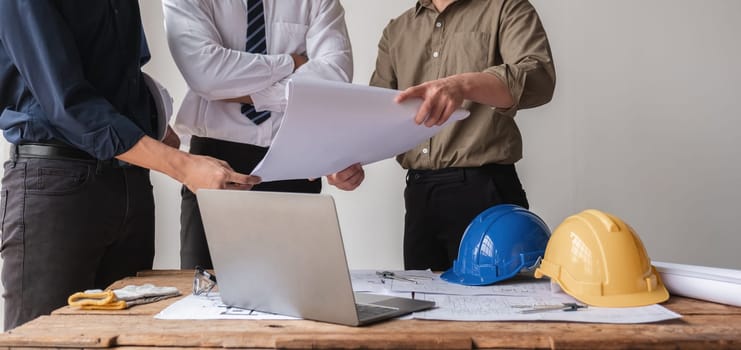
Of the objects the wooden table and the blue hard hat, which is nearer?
the wooden table

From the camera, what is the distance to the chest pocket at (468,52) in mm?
2086

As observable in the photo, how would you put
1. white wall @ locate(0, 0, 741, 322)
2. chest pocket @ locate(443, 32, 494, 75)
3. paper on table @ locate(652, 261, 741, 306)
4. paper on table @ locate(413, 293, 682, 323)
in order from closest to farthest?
paper on table @ locate(413, 293, 682, 323) → paper on table @ locate(652, 261, 741, 306) → chest pocket @ locate(443, 32, 494, 75) → white wall @ locate(0, 0, 741, 322)

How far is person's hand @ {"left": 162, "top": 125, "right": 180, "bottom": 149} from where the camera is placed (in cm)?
193

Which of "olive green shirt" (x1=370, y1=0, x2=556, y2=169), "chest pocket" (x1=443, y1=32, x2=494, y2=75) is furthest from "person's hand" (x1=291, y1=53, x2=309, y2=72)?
"chest pocket" (x1=443, y1=32, x2=494, y2=75)

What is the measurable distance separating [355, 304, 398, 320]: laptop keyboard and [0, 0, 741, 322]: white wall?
2.07 metres

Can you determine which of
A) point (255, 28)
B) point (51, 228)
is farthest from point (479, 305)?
point (255, 28)

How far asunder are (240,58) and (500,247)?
0.94 meters

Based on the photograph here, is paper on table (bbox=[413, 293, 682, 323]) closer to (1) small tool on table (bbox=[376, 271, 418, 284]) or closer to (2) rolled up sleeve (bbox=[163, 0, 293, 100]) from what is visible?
(1) small tool on table (bbox=[376, 271, 418, 284])

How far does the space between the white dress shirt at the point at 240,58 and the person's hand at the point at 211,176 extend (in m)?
0.55

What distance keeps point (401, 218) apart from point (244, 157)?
148 centimetres

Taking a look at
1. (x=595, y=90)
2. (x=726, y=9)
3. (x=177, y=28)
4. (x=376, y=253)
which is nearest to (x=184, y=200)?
(x=177, y=28)

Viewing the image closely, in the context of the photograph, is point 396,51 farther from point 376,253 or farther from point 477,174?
point 376,253

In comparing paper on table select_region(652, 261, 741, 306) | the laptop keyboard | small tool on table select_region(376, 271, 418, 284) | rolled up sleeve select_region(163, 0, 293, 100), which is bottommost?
small tool on table select_region(376, 271, 418, 284)

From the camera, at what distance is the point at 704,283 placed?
1.26 m
